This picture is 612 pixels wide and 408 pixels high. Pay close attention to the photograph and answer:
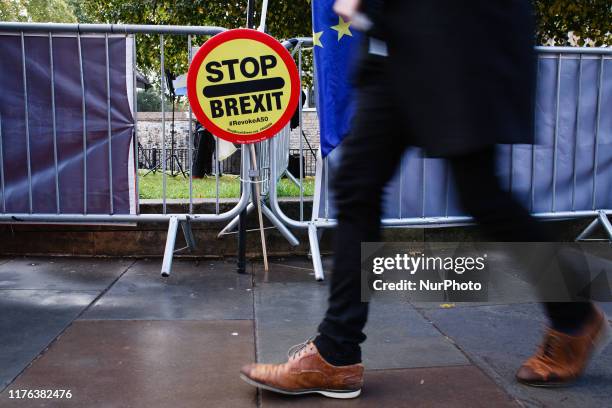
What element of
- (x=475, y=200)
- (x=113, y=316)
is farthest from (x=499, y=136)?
(x=113, y=316)

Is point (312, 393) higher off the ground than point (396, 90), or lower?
lower

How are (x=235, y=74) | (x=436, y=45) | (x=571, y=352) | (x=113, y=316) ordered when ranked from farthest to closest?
(x=235, y=74)
(x=113, y=316)
(x=571, y=352)
(x=436, y=45)

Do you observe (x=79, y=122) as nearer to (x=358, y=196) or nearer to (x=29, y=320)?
(x=29, y=320)

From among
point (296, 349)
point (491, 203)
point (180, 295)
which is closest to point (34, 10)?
point (180, 295)

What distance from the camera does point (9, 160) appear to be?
3.96 metres

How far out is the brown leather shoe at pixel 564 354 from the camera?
204 cm

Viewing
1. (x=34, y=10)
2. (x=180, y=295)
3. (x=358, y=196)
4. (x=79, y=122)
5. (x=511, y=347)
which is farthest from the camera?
(x=34, y=10)

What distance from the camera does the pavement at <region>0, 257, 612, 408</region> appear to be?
6.99ft

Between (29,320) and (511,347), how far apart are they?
7.46 feet

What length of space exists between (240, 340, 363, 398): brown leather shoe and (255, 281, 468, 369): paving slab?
1.19ft

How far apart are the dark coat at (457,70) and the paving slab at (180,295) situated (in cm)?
166

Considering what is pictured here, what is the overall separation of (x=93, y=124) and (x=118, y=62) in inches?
17.0

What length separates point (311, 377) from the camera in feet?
6.79

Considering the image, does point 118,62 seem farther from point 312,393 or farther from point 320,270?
point 312,393
